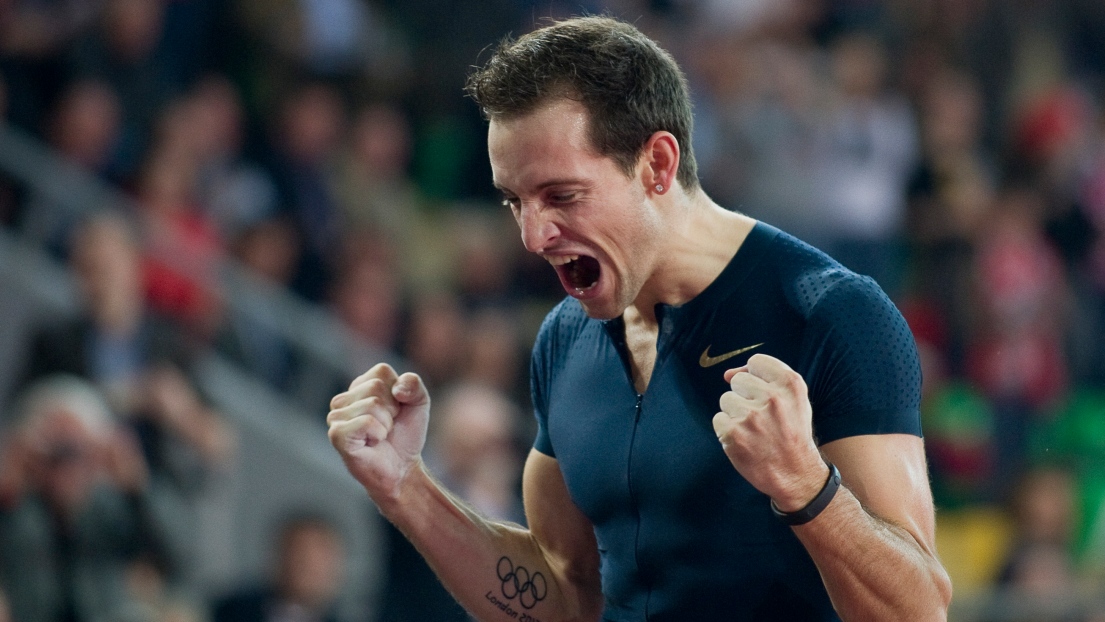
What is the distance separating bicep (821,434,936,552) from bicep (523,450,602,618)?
0.75m

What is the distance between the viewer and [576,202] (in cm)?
273

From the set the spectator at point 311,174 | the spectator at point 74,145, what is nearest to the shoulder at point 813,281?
the spectator at point 74,145

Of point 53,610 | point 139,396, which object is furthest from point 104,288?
point 53,610

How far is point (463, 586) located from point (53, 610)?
3.03 metres

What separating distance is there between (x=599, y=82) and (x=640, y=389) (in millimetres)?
643

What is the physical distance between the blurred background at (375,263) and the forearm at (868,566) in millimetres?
3880

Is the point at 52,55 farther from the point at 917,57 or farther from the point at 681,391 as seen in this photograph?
the point at 917,57

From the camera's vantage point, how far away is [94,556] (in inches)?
221

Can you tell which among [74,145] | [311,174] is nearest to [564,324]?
[74,145]

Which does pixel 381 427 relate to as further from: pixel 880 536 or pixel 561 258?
pixel 880 536

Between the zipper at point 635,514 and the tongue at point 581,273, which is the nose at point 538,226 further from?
the zipper at point 635,514

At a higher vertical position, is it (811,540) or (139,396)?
(811,540)

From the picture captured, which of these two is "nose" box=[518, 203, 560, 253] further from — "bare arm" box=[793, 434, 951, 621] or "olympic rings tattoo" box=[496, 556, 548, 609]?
"olympic rings tattoo" box=[496, 556, 548, 609]

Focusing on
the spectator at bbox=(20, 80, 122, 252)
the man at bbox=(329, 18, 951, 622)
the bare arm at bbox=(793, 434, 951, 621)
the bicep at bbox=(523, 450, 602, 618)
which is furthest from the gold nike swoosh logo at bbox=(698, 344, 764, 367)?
the spectator at bbox=(20, 80, 122, 252)
